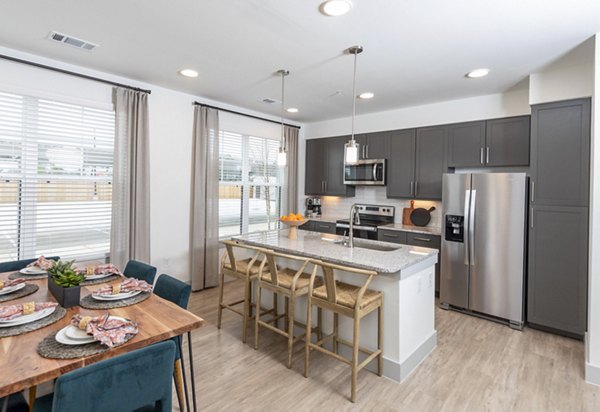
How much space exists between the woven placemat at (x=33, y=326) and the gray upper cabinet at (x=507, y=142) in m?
4.43

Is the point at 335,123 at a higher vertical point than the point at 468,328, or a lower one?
higher

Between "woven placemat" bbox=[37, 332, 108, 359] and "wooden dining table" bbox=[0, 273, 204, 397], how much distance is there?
2 centimetres

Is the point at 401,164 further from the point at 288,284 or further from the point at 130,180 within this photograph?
the point at 130,180

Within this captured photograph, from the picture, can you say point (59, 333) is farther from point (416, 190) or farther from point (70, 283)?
point (416, 190)

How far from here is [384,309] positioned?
252 centimetres

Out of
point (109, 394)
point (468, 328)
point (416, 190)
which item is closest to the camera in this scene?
point (109, 394)

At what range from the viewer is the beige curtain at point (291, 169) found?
5684 mm

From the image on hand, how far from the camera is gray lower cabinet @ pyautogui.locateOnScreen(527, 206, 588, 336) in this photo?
311cm

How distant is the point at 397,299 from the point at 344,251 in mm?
607

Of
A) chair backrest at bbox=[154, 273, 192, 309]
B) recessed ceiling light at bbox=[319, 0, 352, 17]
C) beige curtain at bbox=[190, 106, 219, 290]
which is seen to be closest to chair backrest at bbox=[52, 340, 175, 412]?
chair backrest at bbox=[154, 273, 192, 309]

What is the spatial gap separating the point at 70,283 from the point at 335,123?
4.76 metres

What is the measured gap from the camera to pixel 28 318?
1.62 meters

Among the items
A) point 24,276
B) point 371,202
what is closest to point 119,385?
point 24,276

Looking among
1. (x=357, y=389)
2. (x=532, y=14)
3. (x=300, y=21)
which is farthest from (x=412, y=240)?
(x=300, y=21)
